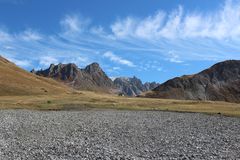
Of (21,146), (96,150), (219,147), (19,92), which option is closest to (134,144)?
(96,150)

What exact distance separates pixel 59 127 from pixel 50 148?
1762 cm

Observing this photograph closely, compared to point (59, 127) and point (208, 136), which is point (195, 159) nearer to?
point (208, 136)

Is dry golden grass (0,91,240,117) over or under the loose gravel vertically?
over

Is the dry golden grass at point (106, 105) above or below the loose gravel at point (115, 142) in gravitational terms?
above

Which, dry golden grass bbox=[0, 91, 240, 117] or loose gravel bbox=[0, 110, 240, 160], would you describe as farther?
dry golden grass bbox=[0, 91, 240, 117]

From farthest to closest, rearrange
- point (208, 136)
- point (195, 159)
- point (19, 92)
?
point (19, 92), point (208, 136), point (195, 159)

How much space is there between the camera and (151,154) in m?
33.6

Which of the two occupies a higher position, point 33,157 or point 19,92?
point 19,92

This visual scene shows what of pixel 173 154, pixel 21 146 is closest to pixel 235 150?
pixel 173 154

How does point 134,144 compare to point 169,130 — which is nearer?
point 134,144

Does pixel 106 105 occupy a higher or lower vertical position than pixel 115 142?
higher

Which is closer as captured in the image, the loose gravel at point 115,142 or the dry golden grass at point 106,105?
the loose gravel at point 115,142

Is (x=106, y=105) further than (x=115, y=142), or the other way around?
(x=106, y=105)

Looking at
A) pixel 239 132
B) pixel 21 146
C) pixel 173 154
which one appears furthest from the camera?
pixel 239 132
